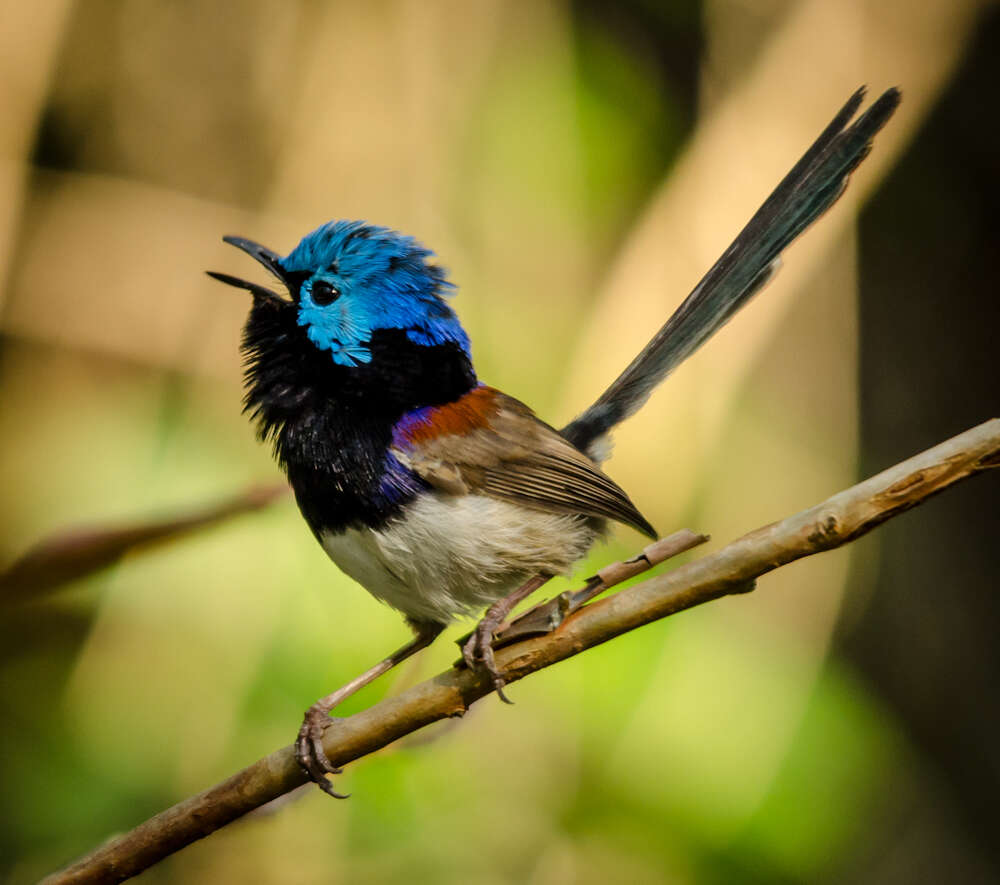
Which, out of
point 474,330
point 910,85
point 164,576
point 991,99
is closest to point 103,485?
point 164,576

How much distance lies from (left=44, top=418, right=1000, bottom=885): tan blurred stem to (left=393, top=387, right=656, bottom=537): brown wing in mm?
650

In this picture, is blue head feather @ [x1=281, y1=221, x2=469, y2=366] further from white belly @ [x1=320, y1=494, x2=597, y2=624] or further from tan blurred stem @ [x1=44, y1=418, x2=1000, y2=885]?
tan blurred stem @ [x1=44, y1=418, x2=1000, y2=885]

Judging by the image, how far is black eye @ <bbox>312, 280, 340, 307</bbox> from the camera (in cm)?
263

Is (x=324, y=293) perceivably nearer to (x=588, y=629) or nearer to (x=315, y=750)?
(x=315, y=750)

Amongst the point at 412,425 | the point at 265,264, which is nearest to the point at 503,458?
the point at 412,425

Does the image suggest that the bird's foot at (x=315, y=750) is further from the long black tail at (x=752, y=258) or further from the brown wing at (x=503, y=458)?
the long black tail at (x=752, y=258)

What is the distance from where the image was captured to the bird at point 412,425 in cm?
250

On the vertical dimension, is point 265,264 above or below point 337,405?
above

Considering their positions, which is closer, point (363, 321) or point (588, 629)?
point (588, 629)

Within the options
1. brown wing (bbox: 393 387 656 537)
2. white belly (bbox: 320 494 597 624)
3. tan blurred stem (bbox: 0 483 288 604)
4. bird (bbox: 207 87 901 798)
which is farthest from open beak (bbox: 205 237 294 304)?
tan blurred stem (bbox: 0 483 288 604)

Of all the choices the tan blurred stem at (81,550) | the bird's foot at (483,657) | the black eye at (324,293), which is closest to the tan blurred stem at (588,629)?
the bird's foot at (483,657)

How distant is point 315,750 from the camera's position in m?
2.33

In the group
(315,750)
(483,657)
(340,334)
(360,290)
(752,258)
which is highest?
(752,258)

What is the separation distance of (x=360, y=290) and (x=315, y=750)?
1.05 m
